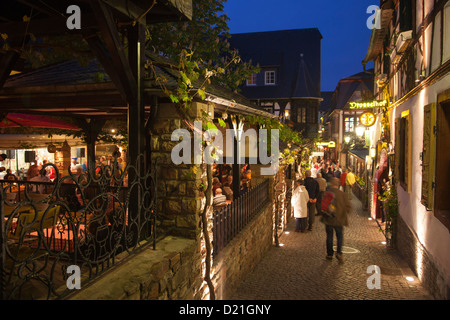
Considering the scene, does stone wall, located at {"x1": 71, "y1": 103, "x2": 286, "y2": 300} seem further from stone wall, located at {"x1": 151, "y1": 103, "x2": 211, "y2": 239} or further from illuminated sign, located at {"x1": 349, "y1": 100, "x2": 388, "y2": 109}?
illuminated sign, located at {"x1": 349, "y1": 100, "x2": 388, "y2": 109}

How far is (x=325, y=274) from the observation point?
22.3 feet

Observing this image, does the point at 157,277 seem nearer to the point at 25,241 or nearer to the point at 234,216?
the point at 25,241

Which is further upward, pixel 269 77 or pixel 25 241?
pixel 269 77

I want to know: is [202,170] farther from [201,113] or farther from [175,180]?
[201,113]

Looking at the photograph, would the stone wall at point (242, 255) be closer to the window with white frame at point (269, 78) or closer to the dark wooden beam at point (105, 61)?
the dark wooden beam at point (105, 61)

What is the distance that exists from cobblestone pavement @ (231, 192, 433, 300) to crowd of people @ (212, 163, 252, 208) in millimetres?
1744

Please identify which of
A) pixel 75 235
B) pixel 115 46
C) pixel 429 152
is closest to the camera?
pixel 75 235

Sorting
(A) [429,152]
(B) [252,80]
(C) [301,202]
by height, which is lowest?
(C) [301,202]

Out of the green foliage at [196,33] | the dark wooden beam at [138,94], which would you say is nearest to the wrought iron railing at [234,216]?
the dark wooden beam at [138,94]

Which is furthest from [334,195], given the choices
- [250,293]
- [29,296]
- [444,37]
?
[29,296]

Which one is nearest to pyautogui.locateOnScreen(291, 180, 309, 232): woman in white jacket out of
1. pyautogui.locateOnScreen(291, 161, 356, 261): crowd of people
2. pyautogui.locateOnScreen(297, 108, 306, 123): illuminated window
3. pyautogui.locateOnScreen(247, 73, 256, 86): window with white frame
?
pyautogui.locateOnScreen(291, 161, 356, 261): crowd of people

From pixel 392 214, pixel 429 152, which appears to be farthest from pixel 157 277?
pixel 392 214

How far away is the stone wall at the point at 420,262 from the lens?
502 centimetres

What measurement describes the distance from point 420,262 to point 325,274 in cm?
179
